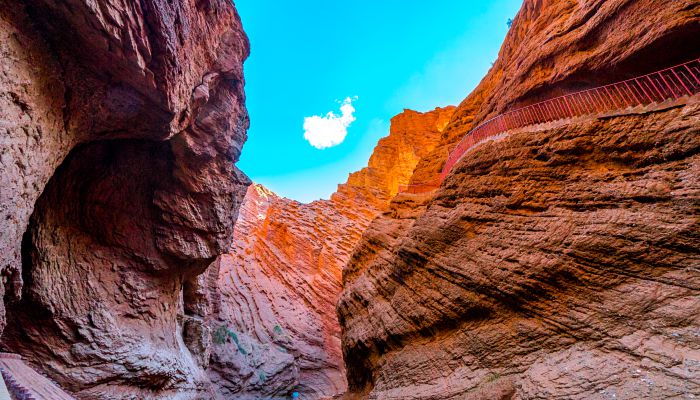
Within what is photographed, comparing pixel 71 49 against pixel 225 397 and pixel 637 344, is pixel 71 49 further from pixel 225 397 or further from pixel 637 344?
pixel 225 397

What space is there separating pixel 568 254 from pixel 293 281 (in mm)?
27367

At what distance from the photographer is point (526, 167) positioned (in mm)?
6926

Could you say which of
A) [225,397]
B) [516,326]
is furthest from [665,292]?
[225,397]

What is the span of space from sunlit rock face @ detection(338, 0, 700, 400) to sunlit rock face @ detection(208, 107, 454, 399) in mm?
13147

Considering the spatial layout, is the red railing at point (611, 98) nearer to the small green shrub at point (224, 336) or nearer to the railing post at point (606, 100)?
the railing post at point (606, 100)

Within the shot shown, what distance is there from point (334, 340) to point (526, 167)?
23927 mm

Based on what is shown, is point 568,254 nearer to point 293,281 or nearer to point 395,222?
point 395,222

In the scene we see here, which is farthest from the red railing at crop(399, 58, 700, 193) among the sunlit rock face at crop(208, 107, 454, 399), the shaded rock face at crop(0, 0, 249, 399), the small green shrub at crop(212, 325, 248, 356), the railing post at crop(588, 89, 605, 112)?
the small green shrub at crop(212, 325, 248, 356)

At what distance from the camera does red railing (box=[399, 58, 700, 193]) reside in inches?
218

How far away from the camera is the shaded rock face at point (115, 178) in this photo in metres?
5.31

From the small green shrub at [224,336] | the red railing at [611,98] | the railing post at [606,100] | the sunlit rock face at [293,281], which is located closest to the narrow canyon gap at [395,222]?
the red railing at [611,98]

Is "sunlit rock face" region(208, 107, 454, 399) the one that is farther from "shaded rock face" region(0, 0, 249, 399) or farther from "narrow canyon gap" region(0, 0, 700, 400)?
"shaded rock face" region(0, 0, 249, 399)

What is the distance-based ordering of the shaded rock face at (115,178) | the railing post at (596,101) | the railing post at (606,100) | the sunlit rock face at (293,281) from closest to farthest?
the shaded rock face at (115,178) → the railing post at (606,100) → the railing post at (596,101) → the sunlit rock face at (293,281)

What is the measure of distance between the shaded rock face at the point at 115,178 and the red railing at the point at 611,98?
8821 mm
